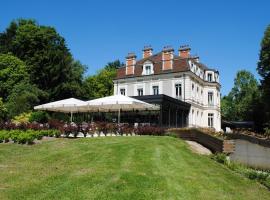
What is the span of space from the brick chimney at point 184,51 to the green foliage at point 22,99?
18.1 metres

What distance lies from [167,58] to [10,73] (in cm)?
1937

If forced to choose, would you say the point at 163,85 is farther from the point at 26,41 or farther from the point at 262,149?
the point at 262,149

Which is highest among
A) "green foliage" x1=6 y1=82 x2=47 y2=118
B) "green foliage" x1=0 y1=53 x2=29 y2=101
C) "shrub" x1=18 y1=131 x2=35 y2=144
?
"green foliage" x1=0 y1=53 x2=29 y2=101

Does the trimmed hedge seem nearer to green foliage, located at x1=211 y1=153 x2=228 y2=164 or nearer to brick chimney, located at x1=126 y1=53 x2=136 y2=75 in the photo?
green foliage, located at x1=211 y1=153 x2=228 y2=164

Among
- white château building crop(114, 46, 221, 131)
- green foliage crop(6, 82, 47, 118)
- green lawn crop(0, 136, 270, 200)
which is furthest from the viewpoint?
white château building crop(114, 46, 221, 131)

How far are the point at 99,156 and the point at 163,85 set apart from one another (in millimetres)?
32158

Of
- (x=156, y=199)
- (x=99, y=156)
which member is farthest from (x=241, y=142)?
(x=156, y=199)

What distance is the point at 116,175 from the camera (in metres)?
9.62

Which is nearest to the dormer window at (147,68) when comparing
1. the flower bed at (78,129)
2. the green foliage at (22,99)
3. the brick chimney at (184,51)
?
the brick chimney at (184,51)

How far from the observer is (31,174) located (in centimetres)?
991

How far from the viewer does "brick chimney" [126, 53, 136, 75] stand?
47000mm

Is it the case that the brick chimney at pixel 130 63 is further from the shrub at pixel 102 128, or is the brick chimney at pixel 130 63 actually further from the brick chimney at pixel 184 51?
the shrub at pixel 102 128

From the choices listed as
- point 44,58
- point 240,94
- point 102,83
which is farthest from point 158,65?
point 240,94

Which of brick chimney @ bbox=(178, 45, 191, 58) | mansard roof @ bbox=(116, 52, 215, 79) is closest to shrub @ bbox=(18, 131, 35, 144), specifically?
mansard roof @ bbox=(116, 52, 215, 79)
